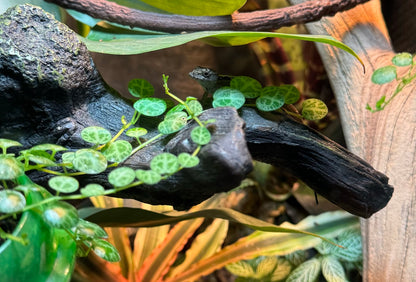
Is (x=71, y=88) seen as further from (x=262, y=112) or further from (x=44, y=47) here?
(x=262, y=112)

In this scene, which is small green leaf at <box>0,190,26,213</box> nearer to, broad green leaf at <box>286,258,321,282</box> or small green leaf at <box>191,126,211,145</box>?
small green leaf at <box>191,126,211,145</box>

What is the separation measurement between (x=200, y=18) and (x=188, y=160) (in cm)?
56

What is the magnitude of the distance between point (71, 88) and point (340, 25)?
0.75m

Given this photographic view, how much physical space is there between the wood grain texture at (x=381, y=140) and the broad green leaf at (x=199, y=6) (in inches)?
11.8

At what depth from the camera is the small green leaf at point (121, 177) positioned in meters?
0.48

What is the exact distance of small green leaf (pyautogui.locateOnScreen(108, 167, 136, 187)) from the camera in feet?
1.57

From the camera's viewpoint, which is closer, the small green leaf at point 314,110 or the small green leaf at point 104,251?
the small green leaf at point 104,251

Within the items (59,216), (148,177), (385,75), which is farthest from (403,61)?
(59,216)

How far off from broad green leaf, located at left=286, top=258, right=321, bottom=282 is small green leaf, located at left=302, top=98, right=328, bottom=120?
482mm

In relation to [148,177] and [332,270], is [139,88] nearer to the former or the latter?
[148,177]

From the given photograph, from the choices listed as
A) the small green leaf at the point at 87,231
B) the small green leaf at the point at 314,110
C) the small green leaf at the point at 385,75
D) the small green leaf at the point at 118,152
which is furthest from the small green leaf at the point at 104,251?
the small green leaf at the point at 385,75

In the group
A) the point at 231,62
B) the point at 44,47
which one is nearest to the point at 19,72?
the point at 44,47

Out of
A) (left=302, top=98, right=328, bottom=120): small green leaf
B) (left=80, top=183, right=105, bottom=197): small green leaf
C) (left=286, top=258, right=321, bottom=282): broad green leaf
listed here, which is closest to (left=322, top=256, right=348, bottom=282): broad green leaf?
(left=286, top=258, right=321, bottom=282): broad green leaf

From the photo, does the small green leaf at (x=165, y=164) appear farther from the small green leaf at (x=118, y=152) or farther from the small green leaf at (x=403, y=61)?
the small green leaf at (x=403, y=61)
